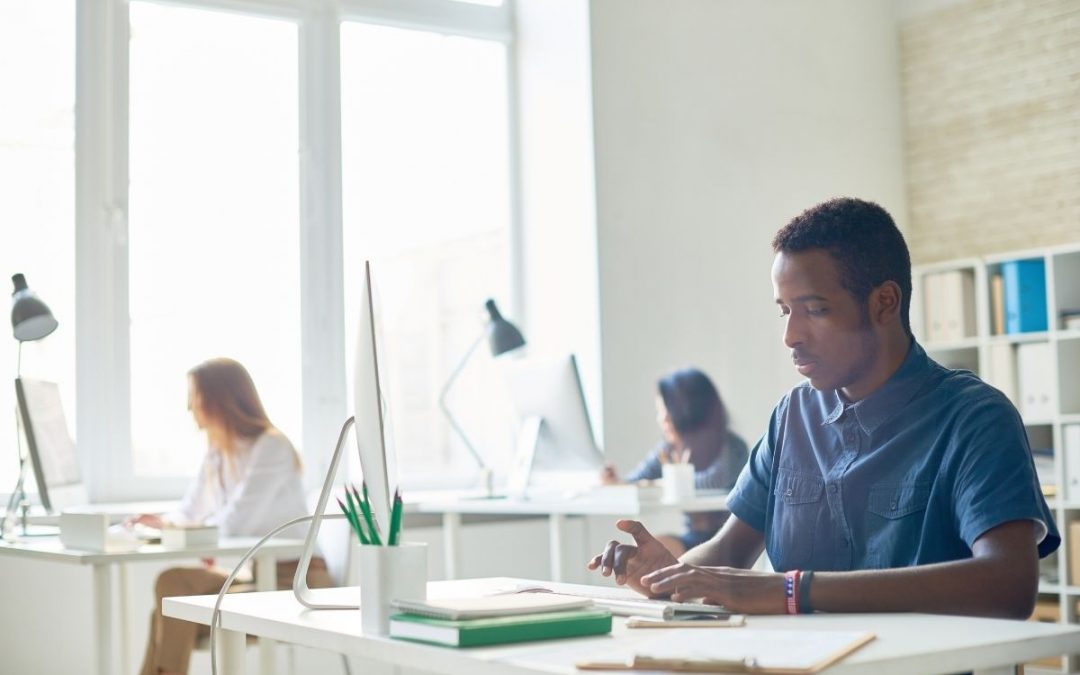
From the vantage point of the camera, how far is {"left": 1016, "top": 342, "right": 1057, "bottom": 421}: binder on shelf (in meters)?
4.92

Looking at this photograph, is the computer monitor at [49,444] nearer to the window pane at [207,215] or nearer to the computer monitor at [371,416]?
the window pane at [207,215]

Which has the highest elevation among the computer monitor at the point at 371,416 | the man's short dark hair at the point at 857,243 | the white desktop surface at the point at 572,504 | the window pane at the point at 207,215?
the window pane at the point at 207,215

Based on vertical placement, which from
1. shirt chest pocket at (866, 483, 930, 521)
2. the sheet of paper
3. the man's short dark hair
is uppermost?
the man's short dark hair

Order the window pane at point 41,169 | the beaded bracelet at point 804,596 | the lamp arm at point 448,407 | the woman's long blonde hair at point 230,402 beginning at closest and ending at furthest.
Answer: the beaded bracelet at point 804,596 → the woman's long blonde hair at point 230,402 → the window pane at point 41,169 → the lamp arm at point 448,407

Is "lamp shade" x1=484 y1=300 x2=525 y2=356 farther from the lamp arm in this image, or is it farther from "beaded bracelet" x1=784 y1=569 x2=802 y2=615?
"beaded bracelet" x1=784 y1=569 x2=802 y2=615

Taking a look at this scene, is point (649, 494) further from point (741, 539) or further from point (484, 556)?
point (741, 539)

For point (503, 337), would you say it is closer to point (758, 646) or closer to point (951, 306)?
point (951, 306)

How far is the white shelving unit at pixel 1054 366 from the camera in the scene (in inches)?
190

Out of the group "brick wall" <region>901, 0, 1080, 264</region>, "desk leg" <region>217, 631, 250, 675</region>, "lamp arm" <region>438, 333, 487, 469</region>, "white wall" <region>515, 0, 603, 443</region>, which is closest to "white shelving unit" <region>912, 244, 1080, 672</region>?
"brick wall" <region>901, 0, 1080, 264</region>

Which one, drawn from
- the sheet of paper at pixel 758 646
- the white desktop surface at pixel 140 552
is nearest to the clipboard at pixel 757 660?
the sheet of paper at pixel 758 646

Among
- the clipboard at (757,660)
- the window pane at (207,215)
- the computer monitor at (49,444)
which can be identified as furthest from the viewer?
the window pane at (207,215)

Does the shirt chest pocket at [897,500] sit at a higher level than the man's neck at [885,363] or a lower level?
lower

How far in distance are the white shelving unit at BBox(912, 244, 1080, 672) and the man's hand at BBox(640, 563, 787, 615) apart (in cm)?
361

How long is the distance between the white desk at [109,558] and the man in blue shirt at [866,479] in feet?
5.20
